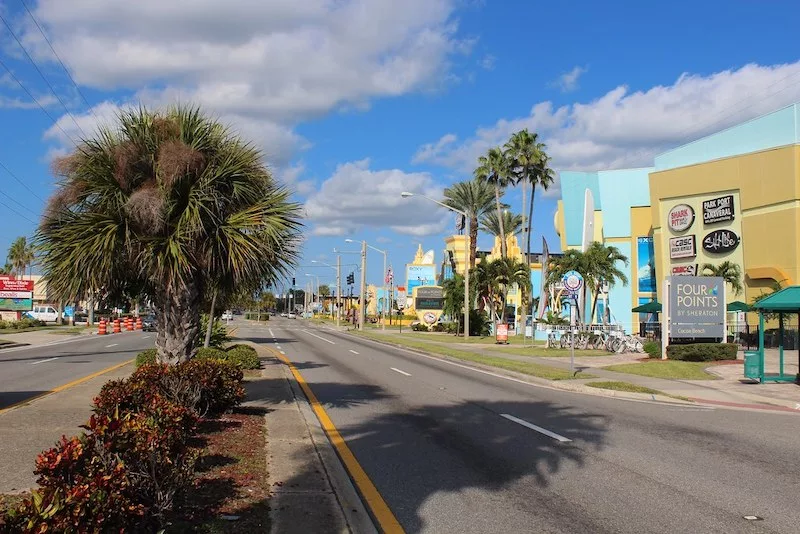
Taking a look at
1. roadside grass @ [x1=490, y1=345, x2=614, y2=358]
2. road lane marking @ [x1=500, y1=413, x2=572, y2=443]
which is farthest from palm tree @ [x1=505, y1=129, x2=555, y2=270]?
road lane marking @ [x1=500, y1=413, x2=572, y2=443]

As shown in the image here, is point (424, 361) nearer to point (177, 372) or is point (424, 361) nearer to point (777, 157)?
point (177, 372)

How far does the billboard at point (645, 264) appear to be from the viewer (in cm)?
5366

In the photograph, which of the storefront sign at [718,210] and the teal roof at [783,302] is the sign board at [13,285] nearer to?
the storefront sign at [718,210]

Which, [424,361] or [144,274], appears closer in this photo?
[144,274]

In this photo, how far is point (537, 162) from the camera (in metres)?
52.1

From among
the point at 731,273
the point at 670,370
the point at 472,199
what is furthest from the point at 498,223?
the point at 670,370

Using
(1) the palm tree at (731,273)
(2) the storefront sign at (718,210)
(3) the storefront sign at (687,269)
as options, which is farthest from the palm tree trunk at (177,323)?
(3) the storefront sign at (687,269)

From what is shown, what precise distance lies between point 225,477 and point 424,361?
2044cm

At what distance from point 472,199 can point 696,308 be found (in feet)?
103

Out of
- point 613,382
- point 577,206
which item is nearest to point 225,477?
point 613,382

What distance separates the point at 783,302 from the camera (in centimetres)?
1780

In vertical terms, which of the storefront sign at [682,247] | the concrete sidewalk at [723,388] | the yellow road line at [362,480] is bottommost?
the concrete sidewalk at [723,388]

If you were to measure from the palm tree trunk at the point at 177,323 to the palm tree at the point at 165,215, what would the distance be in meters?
0.02

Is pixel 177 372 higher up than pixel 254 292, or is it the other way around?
pixel 254 292
